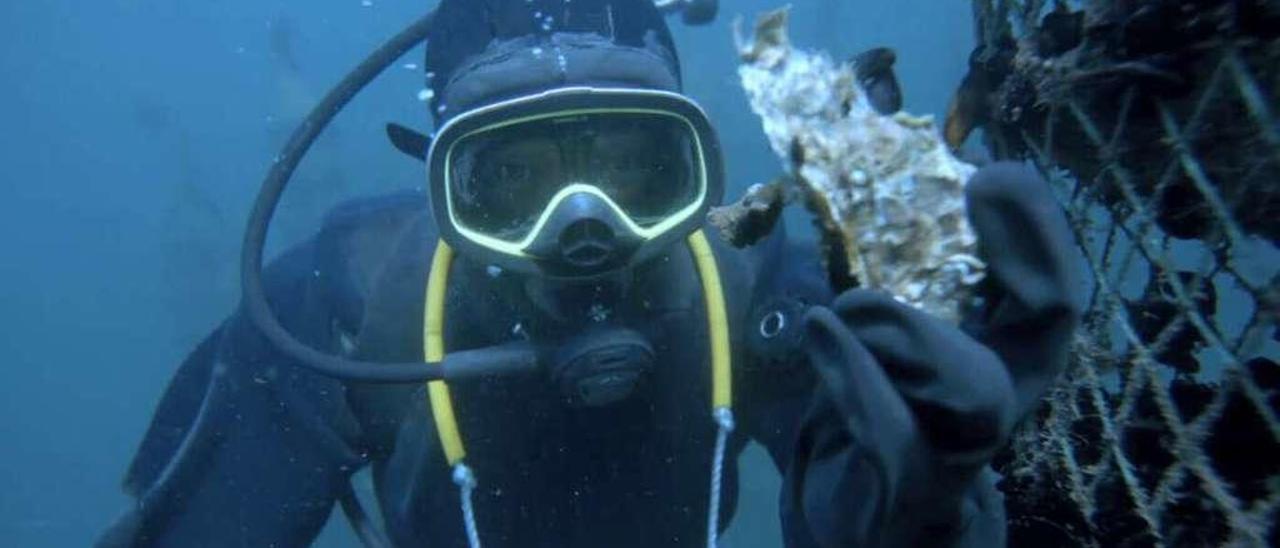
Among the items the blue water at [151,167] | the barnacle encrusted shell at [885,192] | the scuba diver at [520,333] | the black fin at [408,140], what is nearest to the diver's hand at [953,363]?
the barnacle encrusted shell at [885,192]

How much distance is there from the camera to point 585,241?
2615 millimetres

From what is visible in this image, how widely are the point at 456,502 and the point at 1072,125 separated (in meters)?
2.40

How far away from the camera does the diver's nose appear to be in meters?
2.61

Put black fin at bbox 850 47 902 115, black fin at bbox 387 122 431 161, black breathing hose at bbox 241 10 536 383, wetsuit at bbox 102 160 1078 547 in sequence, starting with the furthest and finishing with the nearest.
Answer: black fin at bbox 387 122 431 161
wetsuit at bbox 102 160 1078 547
black breathing hose at bbox 241 10 536 383
black fin at bbox 850 47 902 115

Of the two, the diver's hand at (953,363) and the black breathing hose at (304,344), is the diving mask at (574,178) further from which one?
the diver's hand at (953,363)

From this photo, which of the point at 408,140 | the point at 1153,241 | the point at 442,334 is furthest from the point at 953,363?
the point at 408,140

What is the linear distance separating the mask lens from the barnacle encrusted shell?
4.90ft

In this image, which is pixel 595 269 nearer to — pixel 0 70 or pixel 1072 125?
pixel 1072 125

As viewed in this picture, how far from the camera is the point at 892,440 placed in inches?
40.6

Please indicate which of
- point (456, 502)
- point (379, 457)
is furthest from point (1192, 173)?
point (379, 457)

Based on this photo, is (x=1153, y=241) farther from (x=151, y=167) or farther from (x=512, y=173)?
(x=151, y=167)

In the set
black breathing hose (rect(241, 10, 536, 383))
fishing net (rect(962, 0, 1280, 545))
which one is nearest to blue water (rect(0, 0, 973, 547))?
black breathing hose (rect(241, 10, 536, 383))

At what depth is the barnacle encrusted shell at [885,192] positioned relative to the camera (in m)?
1.26

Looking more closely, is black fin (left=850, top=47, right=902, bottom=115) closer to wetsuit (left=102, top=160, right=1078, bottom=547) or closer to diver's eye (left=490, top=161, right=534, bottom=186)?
wetsuit (left=102, top=160, right=1078, bottom=547)
